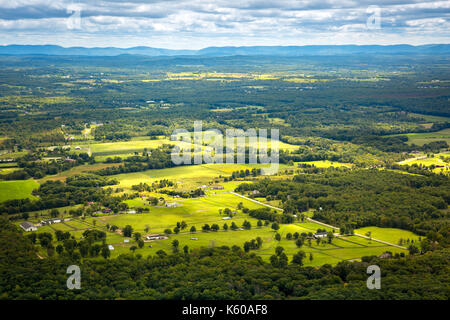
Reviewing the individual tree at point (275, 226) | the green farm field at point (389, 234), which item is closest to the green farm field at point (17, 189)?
the individual tree at point (275, 226)

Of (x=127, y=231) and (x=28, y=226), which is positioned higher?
(x=28, y=226)

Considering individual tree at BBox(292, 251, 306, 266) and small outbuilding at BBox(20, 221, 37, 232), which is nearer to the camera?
individual tree at BBox(292, 251, 306, 266)

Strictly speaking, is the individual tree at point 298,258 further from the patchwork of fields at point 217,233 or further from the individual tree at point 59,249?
the individual tree at point 59,249

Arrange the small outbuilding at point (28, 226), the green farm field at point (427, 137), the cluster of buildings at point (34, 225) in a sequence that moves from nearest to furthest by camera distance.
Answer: the small outbuilding at point (28, 226)
the cluster of buildings at point (34, 225)
the green farm field at point (427, 137)

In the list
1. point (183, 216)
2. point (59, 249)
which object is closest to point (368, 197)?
point (183, 216)

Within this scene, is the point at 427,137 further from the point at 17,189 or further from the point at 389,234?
the point at 17,189

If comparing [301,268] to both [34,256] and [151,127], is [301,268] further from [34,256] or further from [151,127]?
[151,127]

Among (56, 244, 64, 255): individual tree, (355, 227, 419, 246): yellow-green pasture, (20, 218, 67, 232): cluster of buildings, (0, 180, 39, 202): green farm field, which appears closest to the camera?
(56, 244, 64, 255): individual tree

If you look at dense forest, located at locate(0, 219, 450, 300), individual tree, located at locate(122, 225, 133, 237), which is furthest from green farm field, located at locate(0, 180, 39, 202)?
dense forest, located at locate(0, 219, 450, 300)

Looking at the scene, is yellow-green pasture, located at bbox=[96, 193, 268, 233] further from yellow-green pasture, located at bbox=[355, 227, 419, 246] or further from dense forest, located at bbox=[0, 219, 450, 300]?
yellow-green pasture, located at bbox=[355, 227, 419, 246]

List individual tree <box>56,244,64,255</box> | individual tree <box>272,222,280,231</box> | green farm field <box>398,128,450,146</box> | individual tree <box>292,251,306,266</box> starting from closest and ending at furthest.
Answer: individual tree <box>292,251,306,266</box> → individual tree <box>56,244,64,255</box> → individual tree <box>272,222,280,231</box> → green farm field <box>398,128,450,146</box>

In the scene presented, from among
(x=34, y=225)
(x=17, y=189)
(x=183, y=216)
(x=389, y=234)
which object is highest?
(x=17, y=189)

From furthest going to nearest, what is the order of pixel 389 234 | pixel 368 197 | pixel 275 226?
1. pixel 368 197
2. pixel 275 226
3. pixel 389 234
